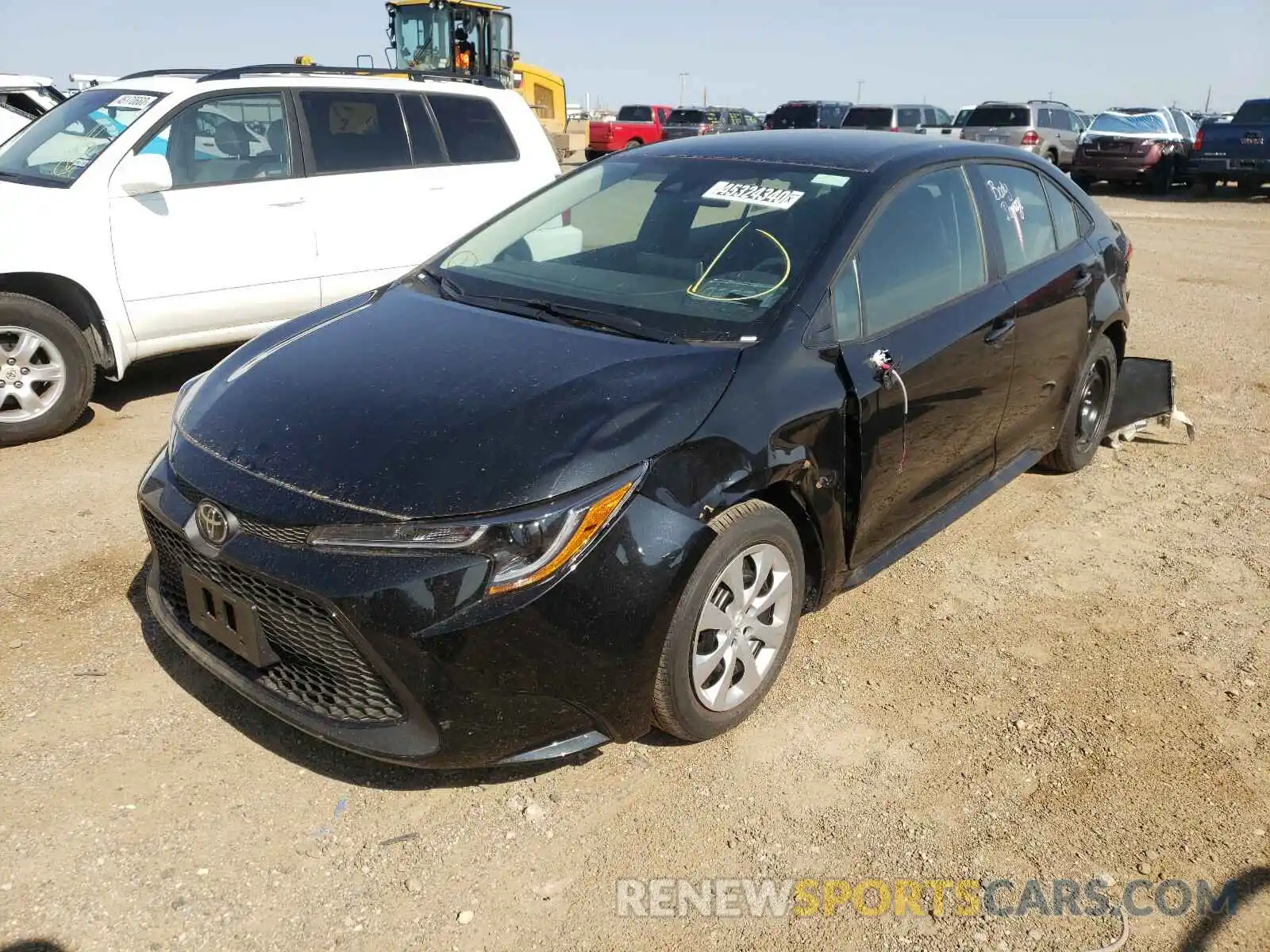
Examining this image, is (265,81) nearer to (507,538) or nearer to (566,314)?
(566,314)

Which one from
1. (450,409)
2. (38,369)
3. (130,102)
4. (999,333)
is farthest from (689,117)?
(450,409)

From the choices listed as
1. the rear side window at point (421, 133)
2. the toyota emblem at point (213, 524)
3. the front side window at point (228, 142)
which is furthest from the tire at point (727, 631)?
the rear side window at point (421, 133)

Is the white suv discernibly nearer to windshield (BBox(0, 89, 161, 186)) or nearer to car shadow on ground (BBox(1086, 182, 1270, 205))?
windshield (BBox(0, 89, 161, 186))

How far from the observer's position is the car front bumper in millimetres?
2361

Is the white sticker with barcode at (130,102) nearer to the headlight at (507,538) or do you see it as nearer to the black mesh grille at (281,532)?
the black mesh grille at (281,532)

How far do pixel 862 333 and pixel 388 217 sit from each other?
392 cm

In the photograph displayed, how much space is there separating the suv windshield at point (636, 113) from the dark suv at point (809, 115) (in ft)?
18.5

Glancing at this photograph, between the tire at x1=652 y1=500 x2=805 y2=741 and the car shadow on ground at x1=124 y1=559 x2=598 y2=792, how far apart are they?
373 mm

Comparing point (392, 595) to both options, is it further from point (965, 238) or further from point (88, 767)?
point (965, 238)

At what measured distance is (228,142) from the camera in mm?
5723

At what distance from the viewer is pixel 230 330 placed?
18.9ft

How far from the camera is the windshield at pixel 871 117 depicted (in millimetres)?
24734

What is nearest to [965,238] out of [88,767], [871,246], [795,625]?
[871,246]

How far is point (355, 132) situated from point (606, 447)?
4479mm
